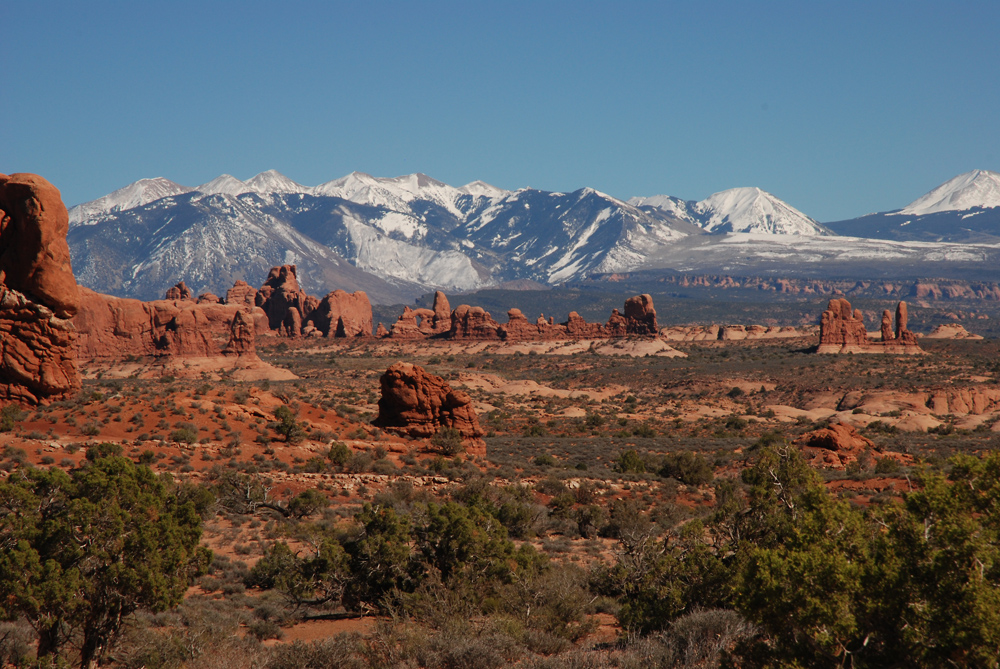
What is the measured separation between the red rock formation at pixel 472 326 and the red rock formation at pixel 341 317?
46.8 feet

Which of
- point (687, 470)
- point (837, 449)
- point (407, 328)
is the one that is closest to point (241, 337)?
point (407, 328)

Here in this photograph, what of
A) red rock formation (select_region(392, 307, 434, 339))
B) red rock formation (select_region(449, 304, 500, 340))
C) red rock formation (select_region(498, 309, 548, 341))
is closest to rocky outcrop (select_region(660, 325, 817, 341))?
red rock formation (select_region(498, 309, 548, 341))

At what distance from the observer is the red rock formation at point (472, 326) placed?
12319 cm

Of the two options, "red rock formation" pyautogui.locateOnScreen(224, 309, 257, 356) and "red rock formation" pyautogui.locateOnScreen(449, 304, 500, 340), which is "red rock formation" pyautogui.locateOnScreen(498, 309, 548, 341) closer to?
"red rock formation" pyautogui.locateOnScreen(449, 304, 500, 340)

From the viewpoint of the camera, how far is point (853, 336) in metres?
103

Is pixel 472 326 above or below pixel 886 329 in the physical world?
above

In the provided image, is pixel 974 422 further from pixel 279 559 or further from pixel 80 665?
pixel 80 665

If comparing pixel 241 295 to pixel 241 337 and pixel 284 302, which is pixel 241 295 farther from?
pixel 241 337

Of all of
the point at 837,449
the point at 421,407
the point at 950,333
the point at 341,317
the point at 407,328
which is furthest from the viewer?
the point at 950,333

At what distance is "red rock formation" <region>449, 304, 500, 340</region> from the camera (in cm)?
12319

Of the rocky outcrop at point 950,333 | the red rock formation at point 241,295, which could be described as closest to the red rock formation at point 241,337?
the red rock formation at point 241,295

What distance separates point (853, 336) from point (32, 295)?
314ft

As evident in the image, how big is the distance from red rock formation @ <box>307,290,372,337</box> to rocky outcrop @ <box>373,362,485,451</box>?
89.7 metres

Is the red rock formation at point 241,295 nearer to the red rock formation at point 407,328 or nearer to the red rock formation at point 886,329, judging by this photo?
the red rock formation at point 407,328
